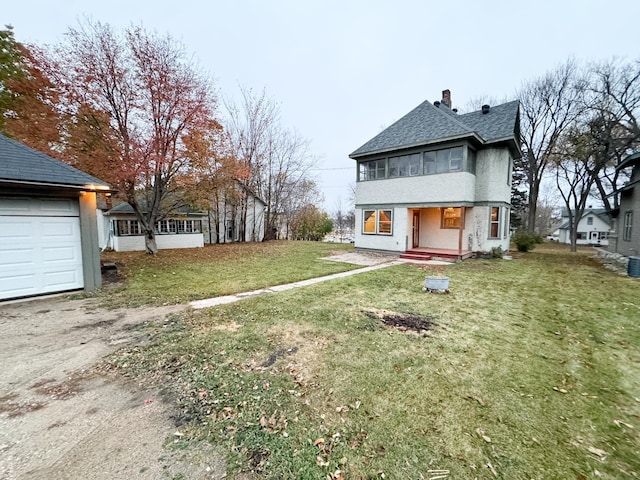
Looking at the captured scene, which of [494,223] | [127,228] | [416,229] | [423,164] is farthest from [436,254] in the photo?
[127,228]

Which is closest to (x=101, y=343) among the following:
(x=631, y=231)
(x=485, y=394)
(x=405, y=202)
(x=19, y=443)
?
(x=19, y=443)

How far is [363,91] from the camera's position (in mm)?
32844

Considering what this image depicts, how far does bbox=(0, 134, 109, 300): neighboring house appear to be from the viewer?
6109 mm

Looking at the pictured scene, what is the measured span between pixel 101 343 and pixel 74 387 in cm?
130

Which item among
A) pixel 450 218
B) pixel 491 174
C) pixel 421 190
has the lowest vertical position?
pixel 450 218

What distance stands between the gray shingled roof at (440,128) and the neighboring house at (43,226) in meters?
12.3

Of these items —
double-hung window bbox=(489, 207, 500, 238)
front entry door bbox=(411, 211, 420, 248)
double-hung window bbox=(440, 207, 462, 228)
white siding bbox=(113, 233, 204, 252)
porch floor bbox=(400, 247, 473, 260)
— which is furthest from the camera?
white siding bbox=(113, 233, 204, 252)

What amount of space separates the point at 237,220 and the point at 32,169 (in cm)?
1783

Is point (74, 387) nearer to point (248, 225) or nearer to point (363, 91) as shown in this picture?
point (248, 225)

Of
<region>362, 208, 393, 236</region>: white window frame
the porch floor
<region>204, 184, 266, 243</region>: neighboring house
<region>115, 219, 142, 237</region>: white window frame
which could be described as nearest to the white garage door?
<region>115, 219, 142, 237</region>: white window frame

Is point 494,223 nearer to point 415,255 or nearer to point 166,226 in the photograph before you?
point 415,255

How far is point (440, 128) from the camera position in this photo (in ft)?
41.1

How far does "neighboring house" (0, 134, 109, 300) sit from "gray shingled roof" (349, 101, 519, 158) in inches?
483

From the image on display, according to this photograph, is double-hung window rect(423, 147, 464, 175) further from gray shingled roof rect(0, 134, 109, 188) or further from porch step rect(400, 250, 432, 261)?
gray shingled roof rect(0, 134, 109, 188)
